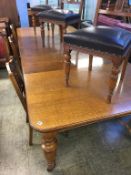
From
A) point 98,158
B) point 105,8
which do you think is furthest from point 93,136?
point 105,8

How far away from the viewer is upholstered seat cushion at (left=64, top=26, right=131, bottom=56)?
3.21ft

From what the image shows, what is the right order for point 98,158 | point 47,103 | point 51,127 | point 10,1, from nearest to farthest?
point 51,127
point 47,103
point 98,158
point 10,1

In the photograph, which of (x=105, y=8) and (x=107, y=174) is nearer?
(x=107, y=174)

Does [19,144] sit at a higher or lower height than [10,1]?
lower

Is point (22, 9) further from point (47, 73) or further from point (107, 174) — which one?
point (107, 174)

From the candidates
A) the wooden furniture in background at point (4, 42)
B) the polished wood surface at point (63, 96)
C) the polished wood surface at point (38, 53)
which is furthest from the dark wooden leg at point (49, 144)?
the wooden furniture in background at point (4, 42)

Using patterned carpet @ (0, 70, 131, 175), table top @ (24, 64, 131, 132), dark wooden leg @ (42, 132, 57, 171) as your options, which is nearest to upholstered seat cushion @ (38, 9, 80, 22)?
table top @ (24, 64, 131, 132)

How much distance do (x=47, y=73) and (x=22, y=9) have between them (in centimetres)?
224

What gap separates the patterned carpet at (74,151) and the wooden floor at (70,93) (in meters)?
0.46

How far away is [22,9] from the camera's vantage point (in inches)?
124

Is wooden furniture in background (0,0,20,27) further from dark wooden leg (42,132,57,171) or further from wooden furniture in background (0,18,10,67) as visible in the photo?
dark wooden leg (42,132,57,171)

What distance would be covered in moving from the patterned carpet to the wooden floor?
18.2 inches

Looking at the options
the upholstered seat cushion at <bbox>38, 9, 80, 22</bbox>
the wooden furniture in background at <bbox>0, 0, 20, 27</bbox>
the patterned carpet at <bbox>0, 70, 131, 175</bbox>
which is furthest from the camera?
the wooden furniture in background at <bbox>0, 0, 20, 27</bbox>

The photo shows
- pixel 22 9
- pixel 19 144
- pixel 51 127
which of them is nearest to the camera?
pixel 51 127
